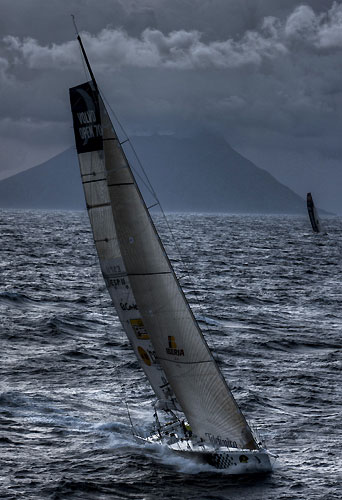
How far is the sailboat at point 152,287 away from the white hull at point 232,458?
0.03 m

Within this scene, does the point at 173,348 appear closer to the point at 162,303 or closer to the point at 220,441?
the point at 162,303

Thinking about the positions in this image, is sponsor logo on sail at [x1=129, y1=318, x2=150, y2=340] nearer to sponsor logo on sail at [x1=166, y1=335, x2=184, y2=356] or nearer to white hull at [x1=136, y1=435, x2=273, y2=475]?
sponsor logo on sail at [x1=166, y1=335, x2=184, y2=356]

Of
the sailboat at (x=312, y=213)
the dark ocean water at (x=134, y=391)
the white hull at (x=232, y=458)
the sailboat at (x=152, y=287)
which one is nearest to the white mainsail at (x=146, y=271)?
the sailboat at (x=152, y=287)

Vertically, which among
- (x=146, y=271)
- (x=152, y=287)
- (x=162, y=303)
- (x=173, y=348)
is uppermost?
(x=146, y=271)

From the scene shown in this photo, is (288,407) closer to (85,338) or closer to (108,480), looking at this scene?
(108,480)

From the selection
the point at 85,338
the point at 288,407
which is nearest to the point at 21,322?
the point at 85,338

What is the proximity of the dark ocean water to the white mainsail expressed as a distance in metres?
1.79

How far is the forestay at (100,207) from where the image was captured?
19438 mm

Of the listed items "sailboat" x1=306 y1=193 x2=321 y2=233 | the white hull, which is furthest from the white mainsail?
"sailboat" x1=306 y1=193 x2=321 y2=233

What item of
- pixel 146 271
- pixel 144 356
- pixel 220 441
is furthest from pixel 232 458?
pixel 146 271

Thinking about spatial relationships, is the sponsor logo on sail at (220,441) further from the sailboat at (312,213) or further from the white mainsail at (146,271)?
the sailboat at (312,213)

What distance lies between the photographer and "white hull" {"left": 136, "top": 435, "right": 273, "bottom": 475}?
19522mm

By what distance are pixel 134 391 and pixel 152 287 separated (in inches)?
403

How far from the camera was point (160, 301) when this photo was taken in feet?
63.9
